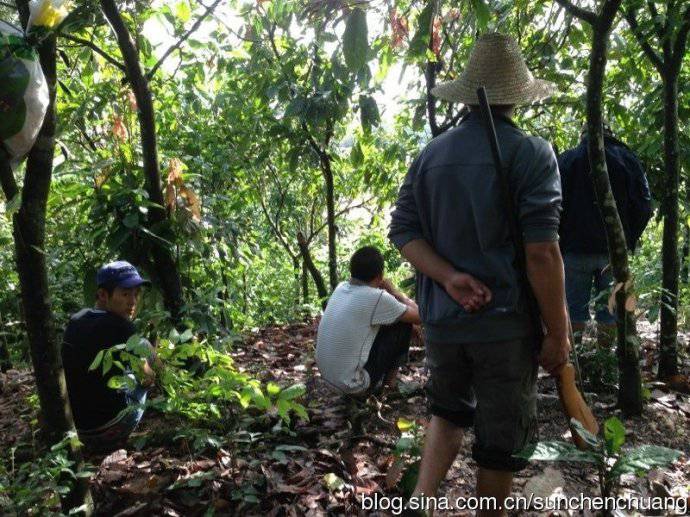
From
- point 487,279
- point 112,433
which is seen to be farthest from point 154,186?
point 487,279

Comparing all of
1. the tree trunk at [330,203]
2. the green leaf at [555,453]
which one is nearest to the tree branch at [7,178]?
the green leaf at [555,453]

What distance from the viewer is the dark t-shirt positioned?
123 inches

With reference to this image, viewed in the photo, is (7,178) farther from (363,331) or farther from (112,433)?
(363,331)

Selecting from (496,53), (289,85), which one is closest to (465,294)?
(496,53)

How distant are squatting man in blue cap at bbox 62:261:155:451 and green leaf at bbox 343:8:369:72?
1.82m

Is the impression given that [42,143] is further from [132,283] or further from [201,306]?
[201,306]

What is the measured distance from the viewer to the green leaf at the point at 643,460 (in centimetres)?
198

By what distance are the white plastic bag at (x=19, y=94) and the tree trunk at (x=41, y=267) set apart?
0.28ft

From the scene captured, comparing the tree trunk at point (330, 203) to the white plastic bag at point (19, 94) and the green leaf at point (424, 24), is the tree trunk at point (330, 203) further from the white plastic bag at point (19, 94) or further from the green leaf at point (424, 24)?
the white plastic bag at point (19, 94)

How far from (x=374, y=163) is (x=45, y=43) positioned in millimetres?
5904

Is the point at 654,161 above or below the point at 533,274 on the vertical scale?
above

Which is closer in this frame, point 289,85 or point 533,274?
point 533,274

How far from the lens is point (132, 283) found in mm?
3236

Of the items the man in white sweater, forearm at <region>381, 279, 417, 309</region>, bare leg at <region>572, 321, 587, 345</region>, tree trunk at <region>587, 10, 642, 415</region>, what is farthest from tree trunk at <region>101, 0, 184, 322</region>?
bare leg at <region>572, 321, 587, 345</region>
